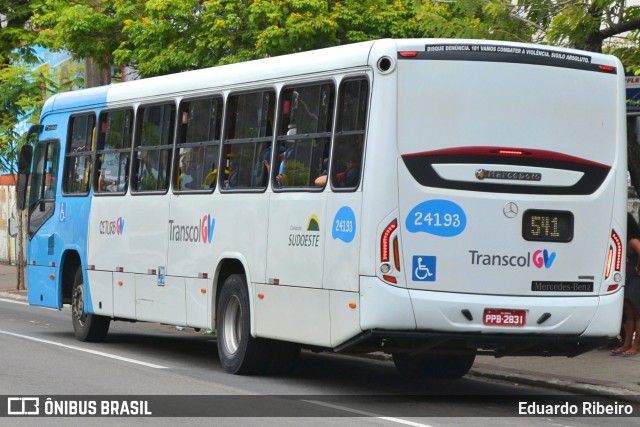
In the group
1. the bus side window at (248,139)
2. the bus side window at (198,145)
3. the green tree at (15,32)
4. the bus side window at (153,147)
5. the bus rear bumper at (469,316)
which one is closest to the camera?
the bus rear bumper at (469,316)

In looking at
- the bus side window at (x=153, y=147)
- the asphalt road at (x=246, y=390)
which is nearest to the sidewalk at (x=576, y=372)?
the asphalt road at (x=246, y=390)

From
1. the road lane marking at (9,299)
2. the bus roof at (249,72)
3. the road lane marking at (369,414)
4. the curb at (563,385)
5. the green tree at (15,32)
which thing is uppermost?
the green tree at (15,32)

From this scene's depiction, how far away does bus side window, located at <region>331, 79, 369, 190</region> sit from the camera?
39.6 ft

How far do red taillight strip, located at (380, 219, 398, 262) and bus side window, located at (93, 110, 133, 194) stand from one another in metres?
6.02

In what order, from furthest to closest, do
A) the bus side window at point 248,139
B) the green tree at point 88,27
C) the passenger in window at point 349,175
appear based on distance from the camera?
the green tree at point 88,27 < the bus side window at point 248,139 < the passenger in window at point 349,175

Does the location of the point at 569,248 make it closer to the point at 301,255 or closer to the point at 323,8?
the point at 301,255

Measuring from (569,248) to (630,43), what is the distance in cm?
580

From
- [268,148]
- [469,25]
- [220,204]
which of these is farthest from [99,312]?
[469,25]

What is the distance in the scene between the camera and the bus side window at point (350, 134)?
476 inches

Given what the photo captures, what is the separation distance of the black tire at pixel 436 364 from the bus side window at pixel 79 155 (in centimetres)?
545

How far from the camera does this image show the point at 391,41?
11.9 meters

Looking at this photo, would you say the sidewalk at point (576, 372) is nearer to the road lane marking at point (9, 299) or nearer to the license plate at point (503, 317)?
the license plate at point (503, 317)

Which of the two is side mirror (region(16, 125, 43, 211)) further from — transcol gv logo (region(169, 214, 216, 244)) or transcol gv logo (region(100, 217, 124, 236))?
transcol gv logo (region(169, 214, 216, 244))

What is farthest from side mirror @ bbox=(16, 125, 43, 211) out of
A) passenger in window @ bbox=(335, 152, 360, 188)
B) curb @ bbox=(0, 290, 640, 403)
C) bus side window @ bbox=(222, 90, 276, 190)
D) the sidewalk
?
passenger in window @ bbox=(335, 152, 360, 188)
